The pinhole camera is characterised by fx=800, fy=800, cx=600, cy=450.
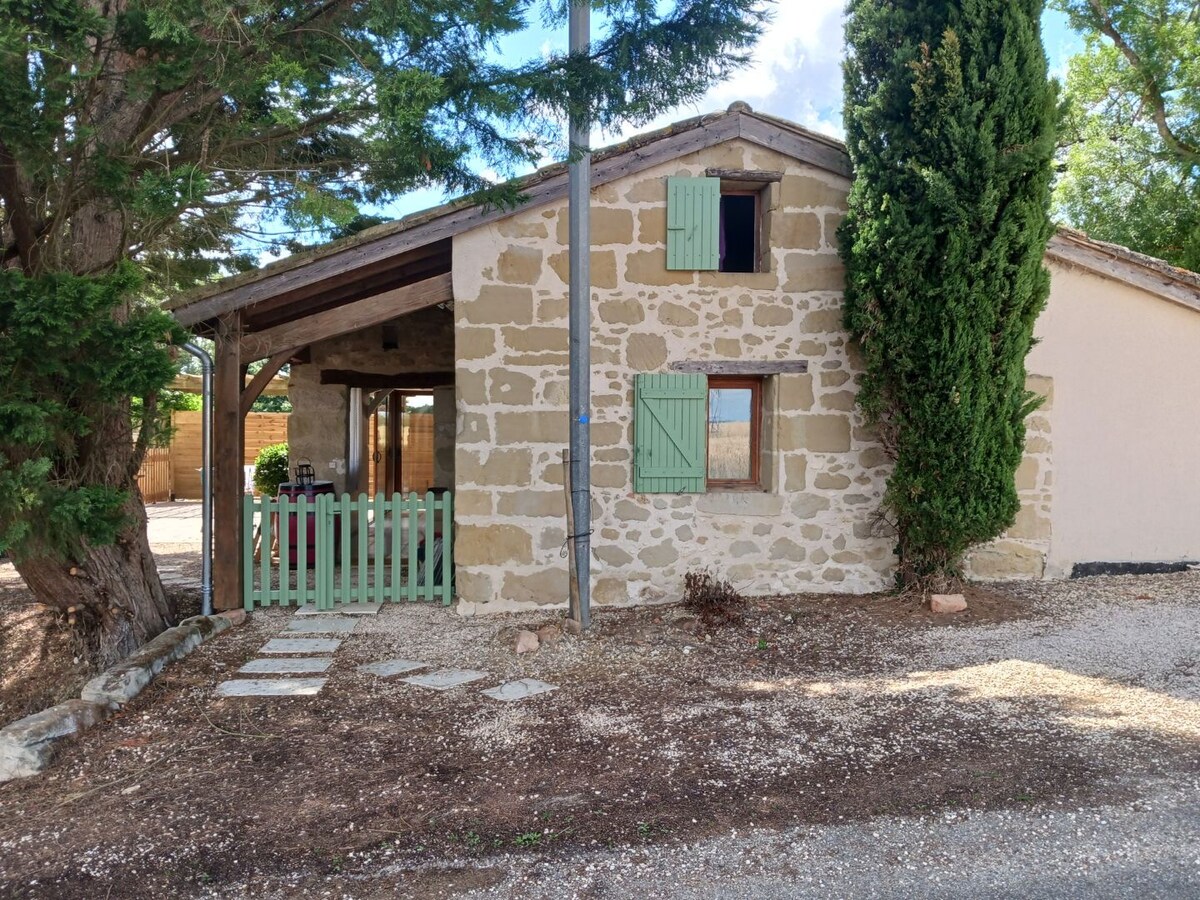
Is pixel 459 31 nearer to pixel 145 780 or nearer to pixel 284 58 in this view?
pixel 284 58

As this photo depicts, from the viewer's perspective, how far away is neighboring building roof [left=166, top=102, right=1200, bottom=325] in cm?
594

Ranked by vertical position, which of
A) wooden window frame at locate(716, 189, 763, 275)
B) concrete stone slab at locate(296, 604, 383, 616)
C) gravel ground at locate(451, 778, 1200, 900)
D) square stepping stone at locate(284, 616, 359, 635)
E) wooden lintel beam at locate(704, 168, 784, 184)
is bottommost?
gravel ground at locate(451, 778, 1200, 900)

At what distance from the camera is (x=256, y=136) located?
191 inches

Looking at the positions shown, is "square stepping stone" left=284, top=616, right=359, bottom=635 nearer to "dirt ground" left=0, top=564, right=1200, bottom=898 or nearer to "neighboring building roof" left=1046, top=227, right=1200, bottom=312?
"dirt ground" left=0, top=564, right=1200, bottom=898

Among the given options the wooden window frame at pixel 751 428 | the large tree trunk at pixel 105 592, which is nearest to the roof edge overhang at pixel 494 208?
the large tree trunk at pixel 105 592

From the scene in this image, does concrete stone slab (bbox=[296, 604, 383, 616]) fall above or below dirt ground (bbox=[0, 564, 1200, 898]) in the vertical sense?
above

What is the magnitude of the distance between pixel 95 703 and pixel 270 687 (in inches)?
34.6

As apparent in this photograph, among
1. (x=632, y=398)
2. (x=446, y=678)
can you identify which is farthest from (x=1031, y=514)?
(x=446, y=678)

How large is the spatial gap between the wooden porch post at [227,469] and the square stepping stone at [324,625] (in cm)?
60

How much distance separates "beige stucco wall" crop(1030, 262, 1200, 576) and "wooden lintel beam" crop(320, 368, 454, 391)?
20.1ft

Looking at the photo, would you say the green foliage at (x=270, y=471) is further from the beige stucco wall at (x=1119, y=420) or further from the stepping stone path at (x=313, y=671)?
the beige stucco wall at (x=1119, y=420)

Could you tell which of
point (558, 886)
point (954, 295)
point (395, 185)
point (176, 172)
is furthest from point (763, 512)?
point (176, 172)

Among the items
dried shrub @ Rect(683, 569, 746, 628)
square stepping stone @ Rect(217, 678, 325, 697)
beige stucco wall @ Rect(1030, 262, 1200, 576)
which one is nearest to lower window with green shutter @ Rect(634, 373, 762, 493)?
dried shrub @ Rect(683, 569, 746, 628)

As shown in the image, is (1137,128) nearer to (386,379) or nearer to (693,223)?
(693,223)
